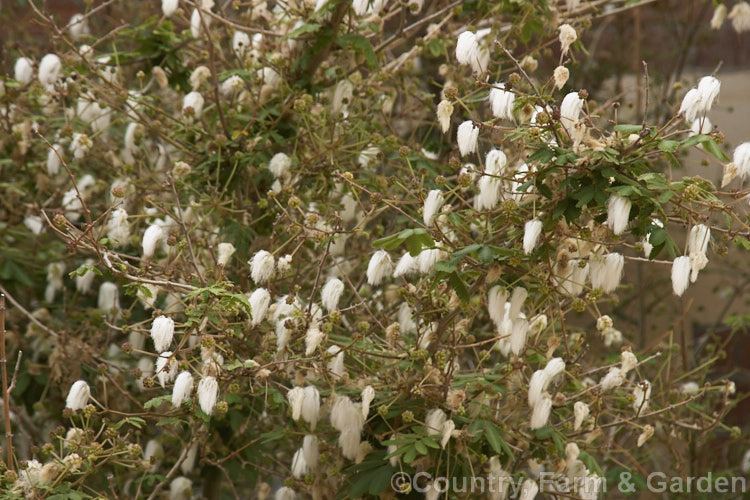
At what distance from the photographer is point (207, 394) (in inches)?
99.2

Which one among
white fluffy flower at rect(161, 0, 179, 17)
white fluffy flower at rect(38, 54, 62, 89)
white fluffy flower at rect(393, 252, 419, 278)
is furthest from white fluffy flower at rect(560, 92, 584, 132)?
white fluffy flower at rect(38, 54, 62, 89)

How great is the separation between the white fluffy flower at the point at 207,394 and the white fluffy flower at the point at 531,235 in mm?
872

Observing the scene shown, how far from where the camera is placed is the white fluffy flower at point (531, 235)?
245 cm

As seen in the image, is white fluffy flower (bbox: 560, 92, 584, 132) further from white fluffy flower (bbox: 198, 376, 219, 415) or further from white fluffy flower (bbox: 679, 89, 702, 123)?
white fluffy flower (bbox: 198, 376, 219, 415)

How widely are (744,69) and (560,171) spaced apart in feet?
13.4

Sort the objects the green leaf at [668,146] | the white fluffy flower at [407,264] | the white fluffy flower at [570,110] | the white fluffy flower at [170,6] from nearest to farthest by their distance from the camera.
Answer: the green leaf at [668,146] < the white fluffy flower at [570,110] < the white fluffy flower at [407,264] < the white fluffy flower at [170,6]

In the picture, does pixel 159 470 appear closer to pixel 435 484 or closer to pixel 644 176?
pixel 435 484

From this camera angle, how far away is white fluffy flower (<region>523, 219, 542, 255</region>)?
245 cm

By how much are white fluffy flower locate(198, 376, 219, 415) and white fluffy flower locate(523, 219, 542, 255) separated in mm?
872

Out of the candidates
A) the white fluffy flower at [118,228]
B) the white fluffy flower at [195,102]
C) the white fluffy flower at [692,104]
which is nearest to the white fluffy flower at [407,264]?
the white fluffy flower at [692,104]

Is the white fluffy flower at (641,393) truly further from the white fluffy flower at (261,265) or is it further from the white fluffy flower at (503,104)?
the white fluffy flower at (261,265)

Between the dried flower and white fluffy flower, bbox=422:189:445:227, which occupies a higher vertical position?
the dried flower

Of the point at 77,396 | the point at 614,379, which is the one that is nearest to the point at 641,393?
the point at 614,379

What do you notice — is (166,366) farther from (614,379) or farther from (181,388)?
(614,379)
